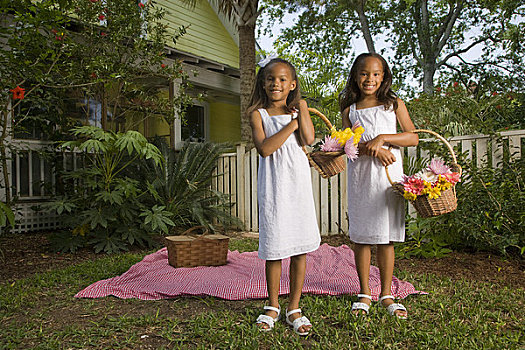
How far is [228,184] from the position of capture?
7.79 m

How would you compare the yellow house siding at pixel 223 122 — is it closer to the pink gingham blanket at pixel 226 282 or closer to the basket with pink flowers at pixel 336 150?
the pink gingham blanket at pixel 226 282

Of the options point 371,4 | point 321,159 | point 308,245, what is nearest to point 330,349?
point 308,245

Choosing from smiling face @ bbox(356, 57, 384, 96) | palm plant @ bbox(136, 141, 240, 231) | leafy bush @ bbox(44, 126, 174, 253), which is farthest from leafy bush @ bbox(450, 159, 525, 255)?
palm plant @ bbox(136, 141, 240, 231)

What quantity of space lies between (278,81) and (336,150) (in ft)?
1.77

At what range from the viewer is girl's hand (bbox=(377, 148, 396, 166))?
2.61 metres

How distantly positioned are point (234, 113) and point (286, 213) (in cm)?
1070

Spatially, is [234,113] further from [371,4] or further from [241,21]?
[371,4]

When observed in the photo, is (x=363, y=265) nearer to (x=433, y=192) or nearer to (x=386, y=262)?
Answer: (x=386, y=262)

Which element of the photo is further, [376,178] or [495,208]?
[495,208]

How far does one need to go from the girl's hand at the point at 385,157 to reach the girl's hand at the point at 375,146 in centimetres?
2

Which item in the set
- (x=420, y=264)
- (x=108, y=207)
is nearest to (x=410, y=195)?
(x=420, y=264)

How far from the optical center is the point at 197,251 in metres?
4.09

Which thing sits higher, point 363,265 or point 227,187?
point 227,187

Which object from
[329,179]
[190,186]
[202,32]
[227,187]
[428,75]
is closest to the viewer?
[329,179]
